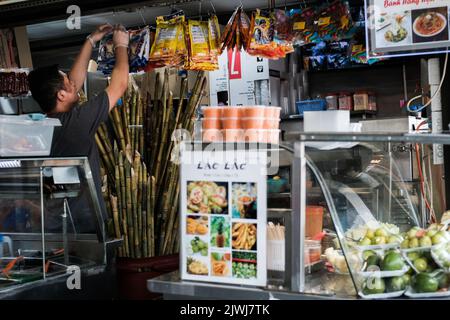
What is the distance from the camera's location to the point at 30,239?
9.71 feet

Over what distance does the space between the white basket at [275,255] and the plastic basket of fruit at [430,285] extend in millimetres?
517

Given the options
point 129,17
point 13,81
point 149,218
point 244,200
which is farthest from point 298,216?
point 129,17

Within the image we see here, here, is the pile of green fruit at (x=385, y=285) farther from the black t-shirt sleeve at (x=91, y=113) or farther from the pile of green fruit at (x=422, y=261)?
the black t-shirt sleeve at (x=91, y=113)

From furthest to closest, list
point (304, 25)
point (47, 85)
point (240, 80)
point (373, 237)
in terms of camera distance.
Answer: point (240, 80) < point (304, 25) < point (47, 85) < point (373, 237)

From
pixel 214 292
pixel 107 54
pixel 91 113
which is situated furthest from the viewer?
pixel 107 54

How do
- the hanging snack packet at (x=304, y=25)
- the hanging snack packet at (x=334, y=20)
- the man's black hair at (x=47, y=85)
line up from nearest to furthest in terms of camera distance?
1. the man's black hair at (x=47, y=85)
2. the hanging snack packet at (x=334, y=20)
3. the hanging snack packet at (x=304, y=25)

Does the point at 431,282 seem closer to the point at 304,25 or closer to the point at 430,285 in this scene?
the point at 430,285

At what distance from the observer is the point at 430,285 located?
216 centimetres

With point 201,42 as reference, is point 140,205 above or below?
below

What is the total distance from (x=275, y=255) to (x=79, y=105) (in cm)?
210

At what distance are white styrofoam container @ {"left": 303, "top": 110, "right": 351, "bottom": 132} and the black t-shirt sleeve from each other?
5.57ft

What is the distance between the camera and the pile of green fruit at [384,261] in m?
2.22

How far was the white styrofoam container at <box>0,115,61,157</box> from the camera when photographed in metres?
2.94

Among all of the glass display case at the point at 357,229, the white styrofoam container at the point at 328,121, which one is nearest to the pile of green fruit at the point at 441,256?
the glass display case at the point at 357,229
